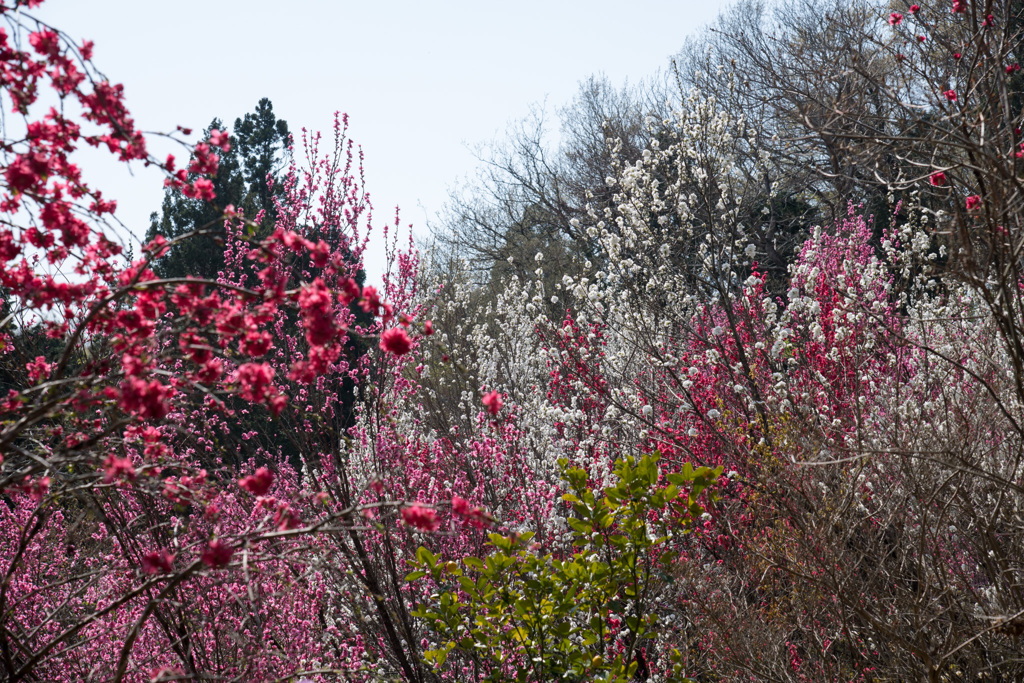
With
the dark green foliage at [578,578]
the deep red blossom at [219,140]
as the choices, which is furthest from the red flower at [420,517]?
the deep red blossom at [219,140]

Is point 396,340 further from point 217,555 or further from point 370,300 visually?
point 217,555

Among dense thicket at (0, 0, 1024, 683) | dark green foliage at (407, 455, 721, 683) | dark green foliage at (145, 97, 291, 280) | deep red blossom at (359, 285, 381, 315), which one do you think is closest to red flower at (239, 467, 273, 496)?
dense thicket at (0, 0, 1024, 683)

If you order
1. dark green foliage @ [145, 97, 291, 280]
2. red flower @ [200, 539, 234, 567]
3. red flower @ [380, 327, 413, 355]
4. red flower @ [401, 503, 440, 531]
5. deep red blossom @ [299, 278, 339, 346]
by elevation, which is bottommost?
red flower @ [401, 503, 440, 531]

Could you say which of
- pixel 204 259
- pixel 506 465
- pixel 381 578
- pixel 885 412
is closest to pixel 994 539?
pixel 885 412

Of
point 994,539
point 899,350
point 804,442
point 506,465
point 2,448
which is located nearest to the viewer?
point 2,448

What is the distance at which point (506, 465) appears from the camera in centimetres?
581

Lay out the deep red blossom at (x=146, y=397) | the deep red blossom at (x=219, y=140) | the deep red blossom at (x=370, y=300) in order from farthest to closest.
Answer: the deep red blossom at (x=219, y=140) < the deep red blossom at (x=370, y=300) < the deep red blossom at (x=146, y=397)

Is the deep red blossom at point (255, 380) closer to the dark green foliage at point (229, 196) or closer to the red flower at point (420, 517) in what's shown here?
the red flower at point (420, 517)

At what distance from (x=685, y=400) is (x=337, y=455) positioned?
2753mm

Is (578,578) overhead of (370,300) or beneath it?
beneath

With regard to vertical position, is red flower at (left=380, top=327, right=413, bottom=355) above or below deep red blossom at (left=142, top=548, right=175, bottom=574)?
above

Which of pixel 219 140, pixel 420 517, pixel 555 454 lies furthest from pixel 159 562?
pixel 555 454

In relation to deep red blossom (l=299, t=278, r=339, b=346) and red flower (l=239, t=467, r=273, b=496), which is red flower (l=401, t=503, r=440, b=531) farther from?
deep red blossom (l=299, t=278, r=339, b=346)

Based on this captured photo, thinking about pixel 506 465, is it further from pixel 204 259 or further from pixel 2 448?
pixel 204 259
